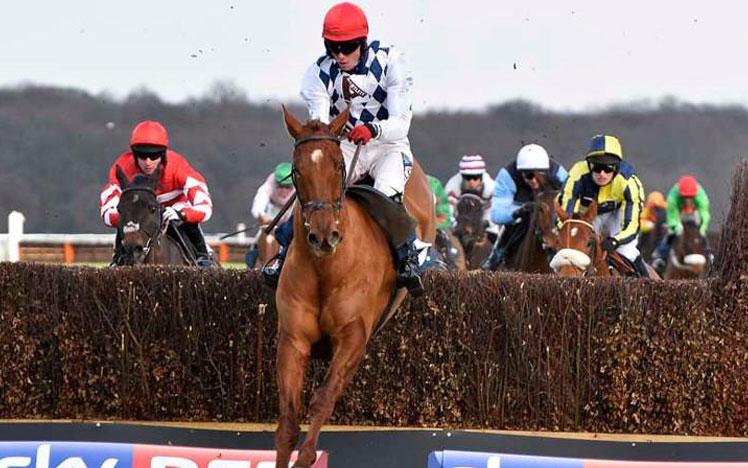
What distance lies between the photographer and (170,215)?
9992 mm

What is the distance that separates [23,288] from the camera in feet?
26.8

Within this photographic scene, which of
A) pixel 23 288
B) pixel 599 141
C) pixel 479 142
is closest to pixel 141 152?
pixel 23 288

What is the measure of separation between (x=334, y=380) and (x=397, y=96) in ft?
5.53

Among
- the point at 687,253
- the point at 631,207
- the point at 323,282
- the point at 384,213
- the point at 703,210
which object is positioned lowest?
the point at 323,282

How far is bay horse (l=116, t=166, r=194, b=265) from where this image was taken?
9.67 meters

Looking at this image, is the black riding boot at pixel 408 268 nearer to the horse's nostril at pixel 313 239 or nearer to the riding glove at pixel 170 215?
the horse's nostril at pixel 313 239

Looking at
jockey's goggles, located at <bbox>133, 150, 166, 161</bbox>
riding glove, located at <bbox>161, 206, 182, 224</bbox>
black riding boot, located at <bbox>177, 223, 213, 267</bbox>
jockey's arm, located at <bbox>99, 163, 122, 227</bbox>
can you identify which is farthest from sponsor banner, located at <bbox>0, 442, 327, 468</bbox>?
jockey's goggles, located at <bbox>133, 150, 166, 161</bbox>

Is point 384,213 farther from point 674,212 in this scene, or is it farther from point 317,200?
point 674,212

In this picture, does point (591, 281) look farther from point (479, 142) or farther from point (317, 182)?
point (479, 142)

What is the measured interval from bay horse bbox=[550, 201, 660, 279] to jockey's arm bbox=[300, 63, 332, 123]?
291 cm

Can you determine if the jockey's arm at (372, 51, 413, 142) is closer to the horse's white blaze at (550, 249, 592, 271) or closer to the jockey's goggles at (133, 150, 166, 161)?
the horse's white blaze at (550, 249, 592, 271)

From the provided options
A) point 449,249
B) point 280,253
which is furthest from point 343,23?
point 449,249

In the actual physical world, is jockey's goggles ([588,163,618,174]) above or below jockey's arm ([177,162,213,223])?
above

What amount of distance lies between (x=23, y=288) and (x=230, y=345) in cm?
117
